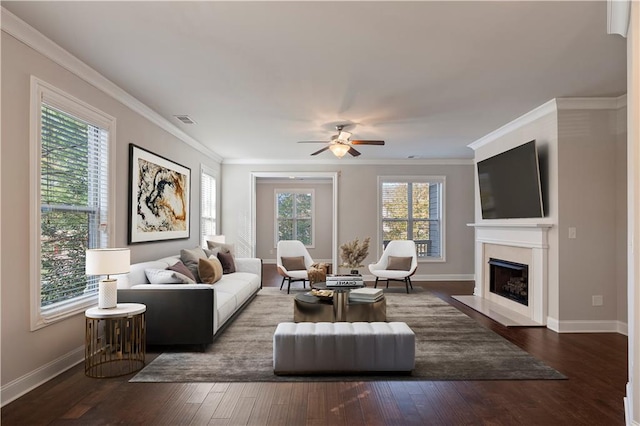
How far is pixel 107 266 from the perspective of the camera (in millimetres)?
3061

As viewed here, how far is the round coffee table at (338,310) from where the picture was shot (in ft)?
13.8

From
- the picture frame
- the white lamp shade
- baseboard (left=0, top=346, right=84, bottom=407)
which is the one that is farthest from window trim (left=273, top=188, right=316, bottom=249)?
the white lamp shade

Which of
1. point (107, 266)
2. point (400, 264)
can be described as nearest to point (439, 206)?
point (400, 264)

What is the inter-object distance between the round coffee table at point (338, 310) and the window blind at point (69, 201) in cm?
208

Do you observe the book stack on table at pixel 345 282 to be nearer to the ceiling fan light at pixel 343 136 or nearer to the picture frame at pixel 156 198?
the ceiling fan light at pixel 343 136

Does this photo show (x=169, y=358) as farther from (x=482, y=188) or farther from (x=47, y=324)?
(x=482, y=188)

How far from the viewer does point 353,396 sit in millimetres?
2674

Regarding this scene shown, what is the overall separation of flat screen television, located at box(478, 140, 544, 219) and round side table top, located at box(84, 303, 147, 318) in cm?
440

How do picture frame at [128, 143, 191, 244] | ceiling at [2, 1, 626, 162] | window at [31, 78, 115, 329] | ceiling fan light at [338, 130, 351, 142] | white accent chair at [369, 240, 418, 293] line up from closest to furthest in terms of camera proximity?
ceiling at [2, 1, 626, 162], window at [31, 78, 115, 329], picture frame at [128, 143, 191, 244], ceiling fan light at [338, 130, 351, 142], white accent chair at [369, 240, 418, 293]

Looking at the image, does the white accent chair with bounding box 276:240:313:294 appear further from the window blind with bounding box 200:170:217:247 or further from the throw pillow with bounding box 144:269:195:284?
Answer: the throw pillow with bounding box 144:269:195:284

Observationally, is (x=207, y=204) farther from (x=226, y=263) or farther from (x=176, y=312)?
(x=176, y=312)

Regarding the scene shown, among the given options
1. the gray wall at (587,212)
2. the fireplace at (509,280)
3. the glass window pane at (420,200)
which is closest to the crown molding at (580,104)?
the gray wall at (587,212)

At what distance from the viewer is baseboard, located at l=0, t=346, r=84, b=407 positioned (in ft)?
8.45

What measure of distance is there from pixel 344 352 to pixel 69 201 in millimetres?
2589
